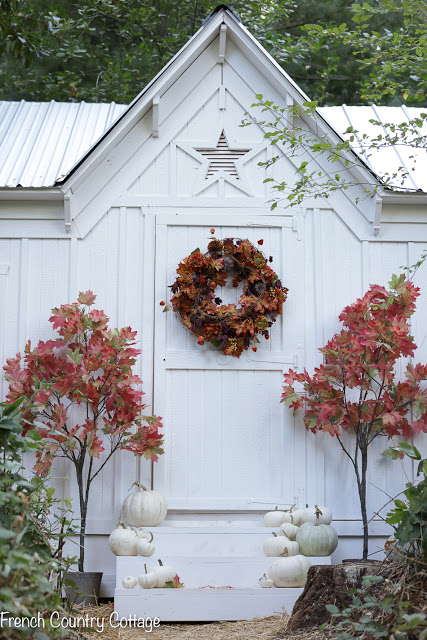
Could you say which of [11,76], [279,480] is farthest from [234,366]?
[11,76]

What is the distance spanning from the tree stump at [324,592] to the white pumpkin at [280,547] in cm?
88

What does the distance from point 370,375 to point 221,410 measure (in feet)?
3.65

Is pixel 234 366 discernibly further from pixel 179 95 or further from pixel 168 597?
pixel 179 95

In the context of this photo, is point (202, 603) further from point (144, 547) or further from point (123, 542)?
point (123, 542)

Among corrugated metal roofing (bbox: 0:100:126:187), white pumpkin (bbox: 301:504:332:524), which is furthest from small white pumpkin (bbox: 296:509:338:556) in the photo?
corrugated metal roofing (bbox: 0:100:126:187)

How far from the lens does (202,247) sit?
5.76m

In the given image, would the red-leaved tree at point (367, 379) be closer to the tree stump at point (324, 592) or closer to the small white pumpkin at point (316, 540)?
the small white pumpkin at point (316, 540)

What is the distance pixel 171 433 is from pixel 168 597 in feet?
4.07

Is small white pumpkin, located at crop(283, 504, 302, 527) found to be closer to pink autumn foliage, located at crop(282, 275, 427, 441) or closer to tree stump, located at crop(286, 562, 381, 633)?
pink autumn foliage, located at crop(282, 275, 427, 441)

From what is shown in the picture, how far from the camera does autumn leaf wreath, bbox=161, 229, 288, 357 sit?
5492 mm

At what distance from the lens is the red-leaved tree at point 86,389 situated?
521cm

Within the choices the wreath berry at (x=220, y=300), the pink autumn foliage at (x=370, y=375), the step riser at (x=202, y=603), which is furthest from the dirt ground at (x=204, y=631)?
the wreath berry at (x=220, y=300)

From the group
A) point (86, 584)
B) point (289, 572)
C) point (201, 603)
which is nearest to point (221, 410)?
point (289, 572)

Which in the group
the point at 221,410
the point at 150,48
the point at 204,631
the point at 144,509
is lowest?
the point at 204,631
